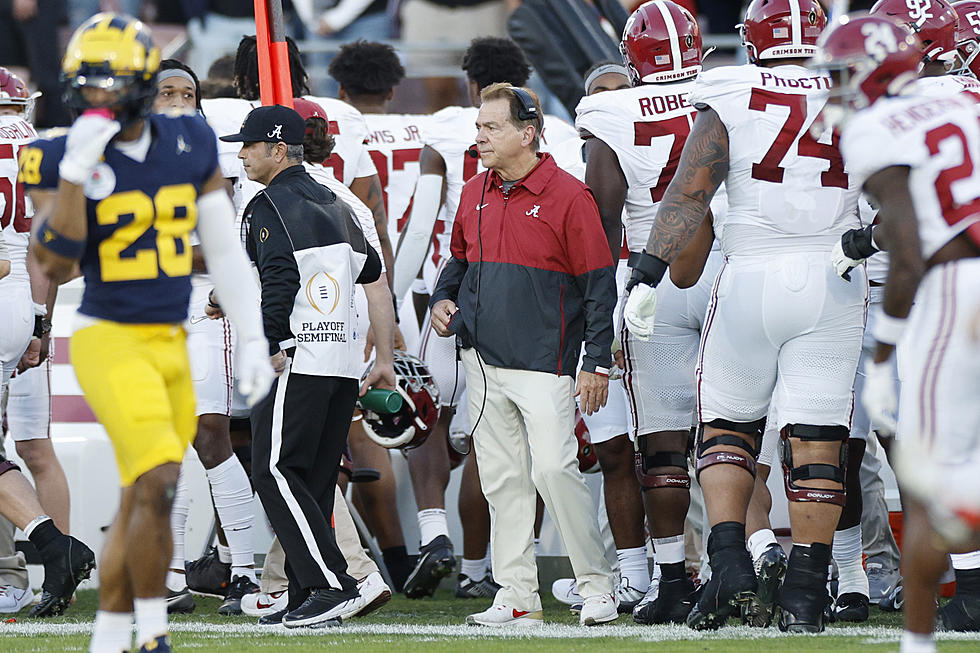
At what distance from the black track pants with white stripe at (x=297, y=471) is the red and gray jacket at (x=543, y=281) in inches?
24.5

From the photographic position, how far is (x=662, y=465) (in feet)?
19.2

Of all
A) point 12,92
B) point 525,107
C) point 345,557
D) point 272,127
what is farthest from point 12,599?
point 525,107

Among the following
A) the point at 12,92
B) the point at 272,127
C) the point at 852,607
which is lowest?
the point at 852,607

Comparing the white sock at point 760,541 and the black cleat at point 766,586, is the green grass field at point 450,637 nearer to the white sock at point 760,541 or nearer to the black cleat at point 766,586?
the black cleat at point 766,586

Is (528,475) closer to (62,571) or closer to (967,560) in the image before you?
(967,560)

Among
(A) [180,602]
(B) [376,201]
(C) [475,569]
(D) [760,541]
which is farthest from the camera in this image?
(B) [376,201]

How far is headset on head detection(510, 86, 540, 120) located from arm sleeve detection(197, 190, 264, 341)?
1.53 meters

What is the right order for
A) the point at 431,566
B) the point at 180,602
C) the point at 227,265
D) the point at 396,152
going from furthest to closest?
the point at 396,152
the point at 431,566
the point at 180,602
the point at 227,265

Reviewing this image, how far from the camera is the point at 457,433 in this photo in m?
7.14

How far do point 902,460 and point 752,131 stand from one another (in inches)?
72.7

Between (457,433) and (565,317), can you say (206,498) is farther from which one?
(565,317)

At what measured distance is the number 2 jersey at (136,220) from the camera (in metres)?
4.29

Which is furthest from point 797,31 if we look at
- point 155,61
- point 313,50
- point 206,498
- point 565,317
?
point 313,50

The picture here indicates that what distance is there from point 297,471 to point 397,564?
1592 millimetres
